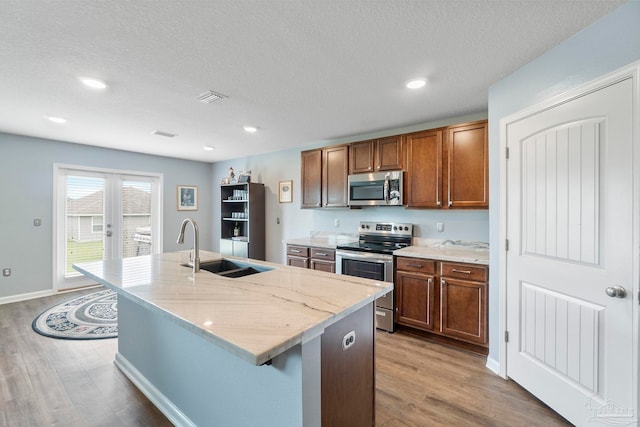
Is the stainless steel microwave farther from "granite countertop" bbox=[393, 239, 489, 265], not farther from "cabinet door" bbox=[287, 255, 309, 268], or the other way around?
"cabinet door" bbox=[287, 255, 309, 268]

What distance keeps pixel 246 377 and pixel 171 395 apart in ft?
3.00

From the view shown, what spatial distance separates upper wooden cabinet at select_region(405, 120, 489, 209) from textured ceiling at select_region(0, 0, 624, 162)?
0.93 feet

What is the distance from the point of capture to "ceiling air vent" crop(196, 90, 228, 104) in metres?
2.52

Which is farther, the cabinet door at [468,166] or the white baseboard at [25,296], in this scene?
the white baseboard at [25,296]

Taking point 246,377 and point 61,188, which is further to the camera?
point 61,188

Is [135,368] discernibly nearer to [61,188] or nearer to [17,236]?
[17,236]

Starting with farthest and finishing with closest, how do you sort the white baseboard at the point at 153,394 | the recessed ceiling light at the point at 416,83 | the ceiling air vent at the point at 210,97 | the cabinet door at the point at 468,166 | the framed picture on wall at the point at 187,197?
1. the framed picture on wall at the point at 187,197
2. the cabinet door at the point at 468,166
3. the ceiling air vent at the point at 210,97
4. the recessed ceiling light at the point at 416,83
5. the white baseboard at the point at 153,394

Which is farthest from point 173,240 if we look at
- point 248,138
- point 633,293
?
point 633,293

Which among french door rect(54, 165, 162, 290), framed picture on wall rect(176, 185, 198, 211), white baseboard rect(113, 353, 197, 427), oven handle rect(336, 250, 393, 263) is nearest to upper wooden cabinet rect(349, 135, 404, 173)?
oven handle rect(336, 250, 393, 263)

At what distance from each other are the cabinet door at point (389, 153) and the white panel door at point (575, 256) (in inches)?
51.0

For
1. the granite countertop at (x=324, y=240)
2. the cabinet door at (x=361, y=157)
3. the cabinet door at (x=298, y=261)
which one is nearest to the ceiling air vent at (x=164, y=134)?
the granite countertop at (x=324, y=240)

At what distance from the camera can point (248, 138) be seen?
4.17 meters

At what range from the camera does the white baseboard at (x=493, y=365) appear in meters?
2.31

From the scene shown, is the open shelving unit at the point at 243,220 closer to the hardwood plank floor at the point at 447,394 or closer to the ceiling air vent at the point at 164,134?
the ceiling air vent at the point at 164,134
